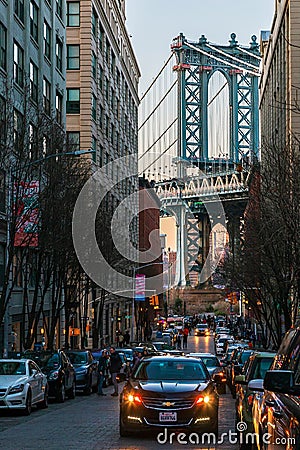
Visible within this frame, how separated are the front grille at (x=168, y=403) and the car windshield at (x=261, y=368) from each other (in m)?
1.23

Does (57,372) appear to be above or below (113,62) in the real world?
below

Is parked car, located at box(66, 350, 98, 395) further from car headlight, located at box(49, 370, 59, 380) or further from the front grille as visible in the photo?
the front grille

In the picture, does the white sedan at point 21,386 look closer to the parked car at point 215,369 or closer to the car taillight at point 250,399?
the parked car at point 215,369

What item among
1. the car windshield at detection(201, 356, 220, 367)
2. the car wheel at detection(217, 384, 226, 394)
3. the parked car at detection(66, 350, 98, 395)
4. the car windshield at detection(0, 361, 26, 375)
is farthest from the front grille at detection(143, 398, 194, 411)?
the parked car at detection(66, 350, 98, 395)

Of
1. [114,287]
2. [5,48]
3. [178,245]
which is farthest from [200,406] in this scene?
[178,245]

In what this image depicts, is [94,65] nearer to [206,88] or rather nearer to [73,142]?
[73,142]

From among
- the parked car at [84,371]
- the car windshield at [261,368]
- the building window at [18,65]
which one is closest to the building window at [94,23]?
the building window at [18,65]

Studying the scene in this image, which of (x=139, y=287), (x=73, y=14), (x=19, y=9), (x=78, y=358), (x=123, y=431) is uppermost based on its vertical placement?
(x=73, y=14)

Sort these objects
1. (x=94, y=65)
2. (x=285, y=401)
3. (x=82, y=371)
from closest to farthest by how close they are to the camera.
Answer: (x=285, y=401)
(x=82, y=371)
(x=94, y=65)

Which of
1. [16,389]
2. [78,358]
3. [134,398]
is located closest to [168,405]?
[134,398]

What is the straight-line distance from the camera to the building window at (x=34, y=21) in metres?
45.9

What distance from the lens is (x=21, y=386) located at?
21.7 meters

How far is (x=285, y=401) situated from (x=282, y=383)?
0.49 meters

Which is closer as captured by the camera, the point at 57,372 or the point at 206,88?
the point at 57,372
